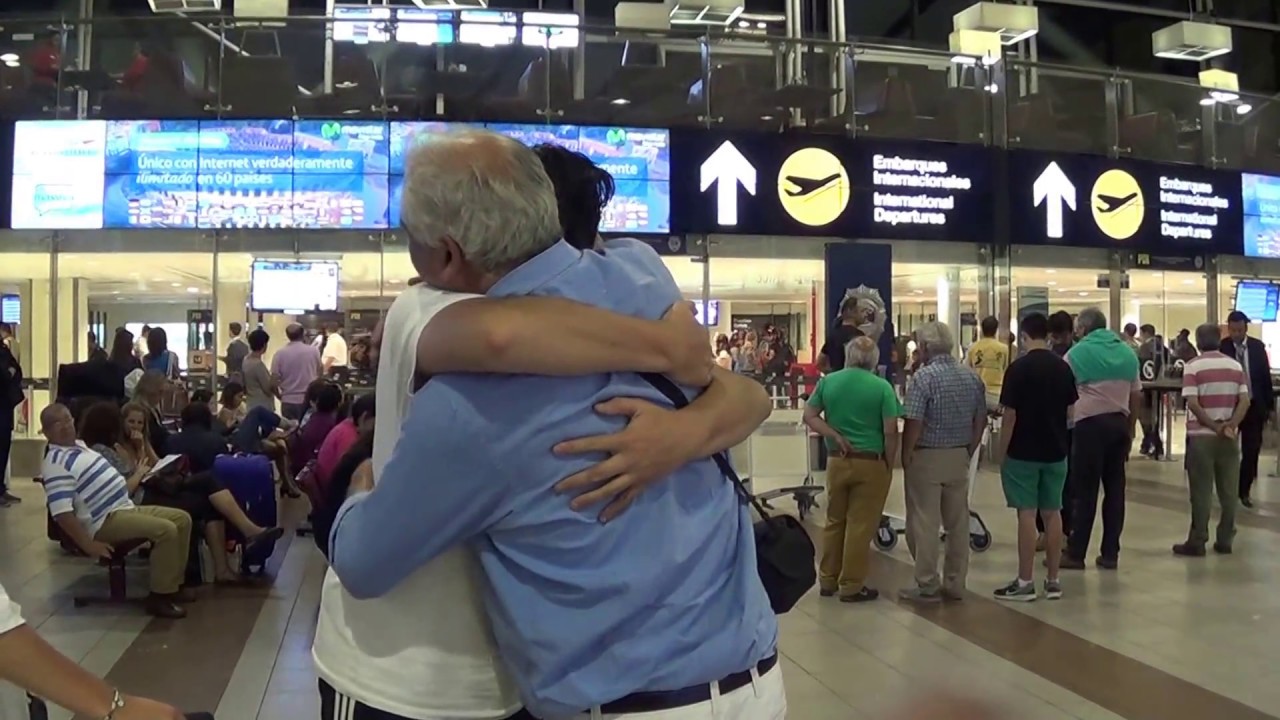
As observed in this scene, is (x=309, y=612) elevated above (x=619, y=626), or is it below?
below

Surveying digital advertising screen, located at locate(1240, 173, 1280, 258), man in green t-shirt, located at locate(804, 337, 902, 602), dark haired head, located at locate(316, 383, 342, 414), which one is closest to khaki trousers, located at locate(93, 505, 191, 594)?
dark haired head, located at locate(316, 383, 342, 414)

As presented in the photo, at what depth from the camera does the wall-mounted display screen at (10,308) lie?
11938 mm

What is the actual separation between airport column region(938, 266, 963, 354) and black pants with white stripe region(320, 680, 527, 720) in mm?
12778

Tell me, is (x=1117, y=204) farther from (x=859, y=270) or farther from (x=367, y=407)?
(x=367, y=407)

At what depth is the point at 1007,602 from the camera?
6281 millimetres

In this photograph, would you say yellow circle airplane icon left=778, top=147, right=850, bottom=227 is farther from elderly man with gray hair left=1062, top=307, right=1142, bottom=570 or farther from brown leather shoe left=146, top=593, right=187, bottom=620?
brown leather shoe left=146, top=593, right=187, bottom=620

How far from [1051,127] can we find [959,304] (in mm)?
2554

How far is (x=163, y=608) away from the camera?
593cm

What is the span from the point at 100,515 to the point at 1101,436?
6.07 meters

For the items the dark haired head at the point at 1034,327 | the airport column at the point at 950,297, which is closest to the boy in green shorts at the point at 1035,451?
the dark haired head at the point at 1034,327

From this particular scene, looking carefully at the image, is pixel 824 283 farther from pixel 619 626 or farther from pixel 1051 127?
pixel 619 626

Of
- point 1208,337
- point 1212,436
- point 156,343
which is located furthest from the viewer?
point 156,343

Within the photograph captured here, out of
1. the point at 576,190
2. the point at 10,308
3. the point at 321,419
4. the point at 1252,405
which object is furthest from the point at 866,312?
the point at 10,308

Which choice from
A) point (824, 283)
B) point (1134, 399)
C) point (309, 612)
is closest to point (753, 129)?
point (824, 283)
